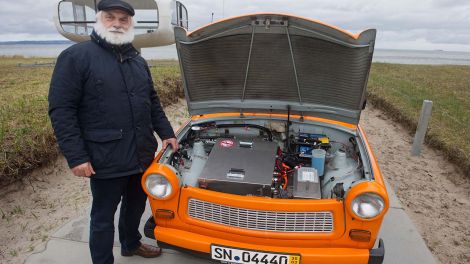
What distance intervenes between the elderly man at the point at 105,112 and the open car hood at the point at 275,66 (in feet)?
2.65

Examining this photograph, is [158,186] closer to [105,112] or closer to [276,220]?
[105,112]

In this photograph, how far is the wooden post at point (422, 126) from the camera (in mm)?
5302

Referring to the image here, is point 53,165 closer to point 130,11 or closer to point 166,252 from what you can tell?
point 166,252

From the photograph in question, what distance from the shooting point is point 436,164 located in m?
5.20

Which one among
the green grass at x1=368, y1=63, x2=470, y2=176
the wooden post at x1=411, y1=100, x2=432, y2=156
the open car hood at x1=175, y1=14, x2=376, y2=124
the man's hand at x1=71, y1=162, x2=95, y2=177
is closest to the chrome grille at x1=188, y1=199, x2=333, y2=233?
the man's hand at x1=71, y1=162, x2=95, y2=177

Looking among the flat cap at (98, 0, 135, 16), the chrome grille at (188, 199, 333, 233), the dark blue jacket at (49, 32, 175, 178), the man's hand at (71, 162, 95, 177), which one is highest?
the flat cap at (98, 0, 135, 16)

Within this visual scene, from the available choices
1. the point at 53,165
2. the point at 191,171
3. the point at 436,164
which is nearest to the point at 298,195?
the point at 191,171

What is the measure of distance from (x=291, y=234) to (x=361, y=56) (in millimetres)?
1597

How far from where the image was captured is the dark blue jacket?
6.86ft

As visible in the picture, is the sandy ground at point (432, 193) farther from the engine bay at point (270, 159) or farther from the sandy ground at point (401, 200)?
the engine bay at point (270, 159)

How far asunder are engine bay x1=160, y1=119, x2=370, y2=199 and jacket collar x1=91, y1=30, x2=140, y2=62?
86cm

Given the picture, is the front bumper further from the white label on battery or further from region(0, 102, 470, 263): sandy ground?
region(0, 102, 470, 263): sandy ground

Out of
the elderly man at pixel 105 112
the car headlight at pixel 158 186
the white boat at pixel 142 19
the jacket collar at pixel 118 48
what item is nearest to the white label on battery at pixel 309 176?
the car headlight at pixel 158 186

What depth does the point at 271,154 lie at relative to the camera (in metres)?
2.89
